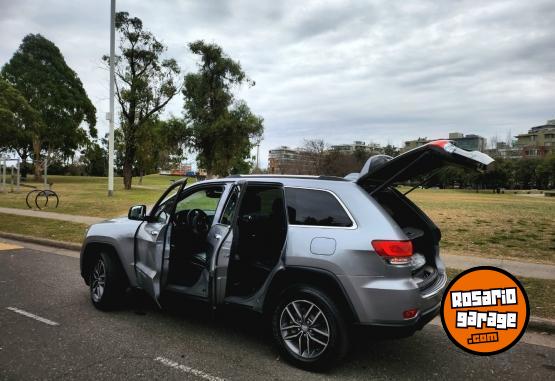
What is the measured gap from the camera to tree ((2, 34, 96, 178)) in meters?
49.1

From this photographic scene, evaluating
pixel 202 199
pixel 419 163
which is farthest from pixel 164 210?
pixel 419 163

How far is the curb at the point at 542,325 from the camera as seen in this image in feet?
16.9

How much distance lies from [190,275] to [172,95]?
3579 centimetres

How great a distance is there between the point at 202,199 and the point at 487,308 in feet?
10.7

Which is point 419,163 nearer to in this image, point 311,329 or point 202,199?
point 311,329

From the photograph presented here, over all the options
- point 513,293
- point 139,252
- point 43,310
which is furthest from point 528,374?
point 43,310

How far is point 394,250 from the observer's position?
359cm

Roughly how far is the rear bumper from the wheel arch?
0.07 meters

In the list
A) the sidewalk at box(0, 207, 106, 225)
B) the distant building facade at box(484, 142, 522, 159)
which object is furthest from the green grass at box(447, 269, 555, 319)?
the distant building facade at box(484, 142, 522, 159)

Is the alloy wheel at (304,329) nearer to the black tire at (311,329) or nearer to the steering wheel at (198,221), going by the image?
the black tire at (311,329)

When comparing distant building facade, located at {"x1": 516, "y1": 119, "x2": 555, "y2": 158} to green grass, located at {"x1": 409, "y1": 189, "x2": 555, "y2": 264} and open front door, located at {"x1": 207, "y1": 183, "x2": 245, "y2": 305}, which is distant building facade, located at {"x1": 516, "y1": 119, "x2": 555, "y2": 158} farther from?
open front door, located at {"x1": 207, "y1": 183, "x2": 245, "y2": 305}

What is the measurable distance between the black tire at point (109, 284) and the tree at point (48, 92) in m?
→ 47.4

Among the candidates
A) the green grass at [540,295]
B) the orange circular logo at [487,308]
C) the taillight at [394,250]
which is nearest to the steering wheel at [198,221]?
the taillight at [394,250]

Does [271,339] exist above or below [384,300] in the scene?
below
